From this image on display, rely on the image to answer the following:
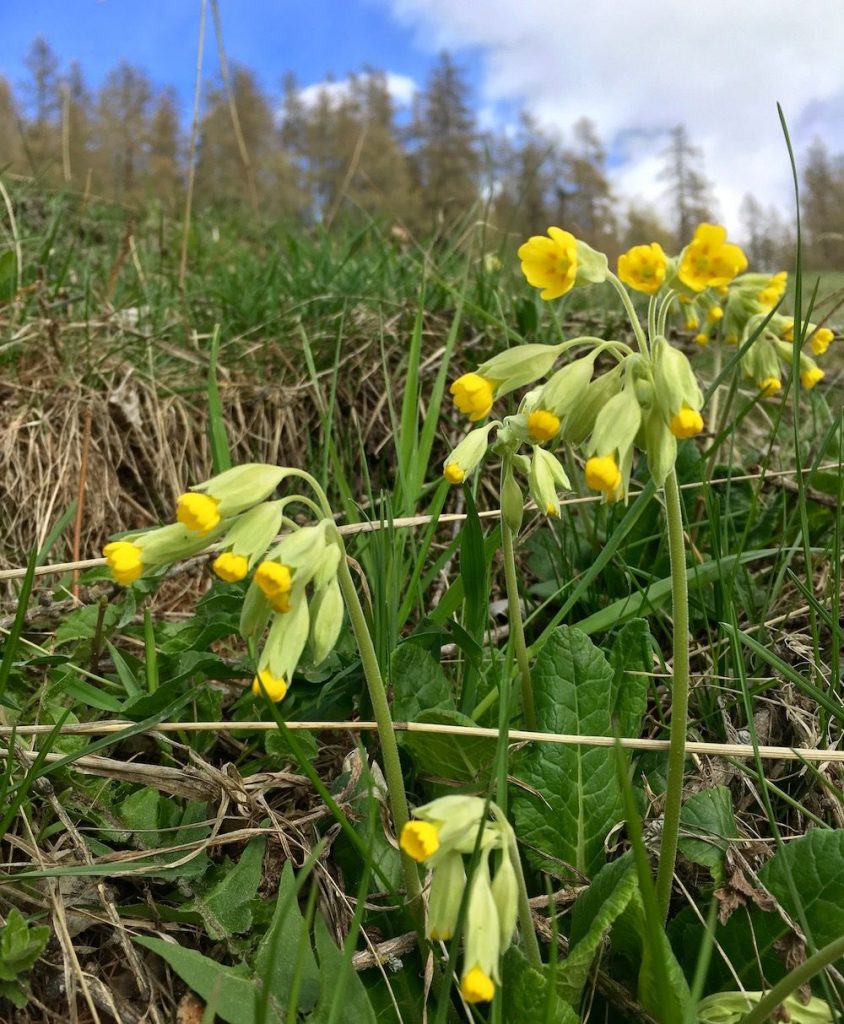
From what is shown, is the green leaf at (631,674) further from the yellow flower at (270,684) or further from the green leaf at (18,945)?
the green leaf at (18,945)

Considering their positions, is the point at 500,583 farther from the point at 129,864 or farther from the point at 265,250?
the point at 265,250

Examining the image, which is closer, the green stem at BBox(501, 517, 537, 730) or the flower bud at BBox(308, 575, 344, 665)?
the flower bud at BBox(308, 575, 344, 665)

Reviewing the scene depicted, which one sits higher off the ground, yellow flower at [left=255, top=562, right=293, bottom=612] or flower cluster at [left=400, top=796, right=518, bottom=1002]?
yellow flower at [left=255, top=562, right=293, bottom=612]

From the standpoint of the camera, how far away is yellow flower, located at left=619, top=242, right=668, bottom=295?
1.57m

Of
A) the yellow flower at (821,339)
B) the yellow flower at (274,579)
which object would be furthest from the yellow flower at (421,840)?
the yellow flower at (821,339)

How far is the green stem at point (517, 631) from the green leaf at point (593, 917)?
416 mm

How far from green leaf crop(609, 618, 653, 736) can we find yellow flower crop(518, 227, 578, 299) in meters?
0.81

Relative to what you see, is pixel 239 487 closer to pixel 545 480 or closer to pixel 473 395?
pixel 473 395

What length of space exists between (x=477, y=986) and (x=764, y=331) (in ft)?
8.21

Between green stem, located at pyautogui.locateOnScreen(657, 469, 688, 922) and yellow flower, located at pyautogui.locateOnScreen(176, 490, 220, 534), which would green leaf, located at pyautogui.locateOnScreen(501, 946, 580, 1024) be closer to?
green stem, located at pyautogui.locateOnScreen(657, 469, 688, 922)

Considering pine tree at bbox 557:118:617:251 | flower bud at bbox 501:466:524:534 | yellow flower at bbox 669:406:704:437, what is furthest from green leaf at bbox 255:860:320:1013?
pine tree at bbox 557:118:617:251

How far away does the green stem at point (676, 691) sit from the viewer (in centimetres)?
149

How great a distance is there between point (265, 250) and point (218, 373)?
8.04 ft

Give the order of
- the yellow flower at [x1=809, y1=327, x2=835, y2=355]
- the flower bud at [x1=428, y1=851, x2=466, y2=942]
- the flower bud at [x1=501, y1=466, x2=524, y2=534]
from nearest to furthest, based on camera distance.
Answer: the flower bud at [x1=428, y1=851, x2=466, y2=942], the flower bud at [x1=501, y1=466, x2=524, y2=534], the yellow flower at [x1=809, y1=327, x2=835, y2=355]
